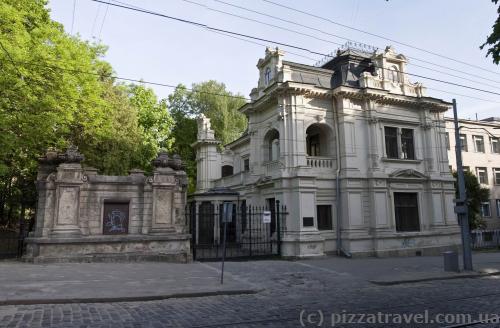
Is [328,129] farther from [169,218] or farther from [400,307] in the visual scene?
[400,307]

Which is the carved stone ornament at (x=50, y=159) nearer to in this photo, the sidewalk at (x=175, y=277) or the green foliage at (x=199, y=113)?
the sidewalk at (x=175, y=277)

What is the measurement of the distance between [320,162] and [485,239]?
17721 millimetres

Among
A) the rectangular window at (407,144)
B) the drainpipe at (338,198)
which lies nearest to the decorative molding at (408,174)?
the rectangular window at (407,144)

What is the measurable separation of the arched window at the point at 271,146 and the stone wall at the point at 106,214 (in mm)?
8131

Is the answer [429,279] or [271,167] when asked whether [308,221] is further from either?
[429,279]

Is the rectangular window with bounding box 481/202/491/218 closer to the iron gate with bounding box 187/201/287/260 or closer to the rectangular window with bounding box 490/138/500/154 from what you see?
the rectangular window with bounding box 490/138/500/154

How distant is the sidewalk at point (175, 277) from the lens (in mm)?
9531

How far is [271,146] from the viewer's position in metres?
25.0

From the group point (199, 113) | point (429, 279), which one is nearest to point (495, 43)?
point (429, 279)

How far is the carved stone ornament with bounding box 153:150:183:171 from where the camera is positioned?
17047mm

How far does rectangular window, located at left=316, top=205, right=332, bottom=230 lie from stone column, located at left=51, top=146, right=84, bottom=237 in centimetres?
1250

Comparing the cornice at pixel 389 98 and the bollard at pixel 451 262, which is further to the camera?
the cornice at pixel 389 98

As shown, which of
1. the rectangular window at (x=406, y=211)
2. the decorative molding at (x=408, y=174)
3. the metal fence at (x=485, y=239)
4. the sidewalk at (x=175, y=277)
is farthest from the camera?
the metal fence at (x=485, y=239)

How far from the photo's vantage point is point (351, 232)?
2120 cm
